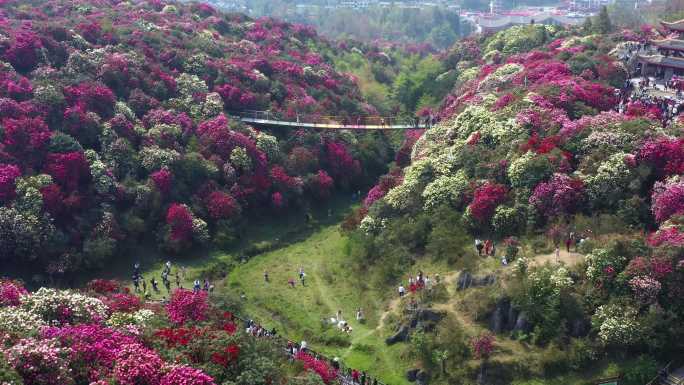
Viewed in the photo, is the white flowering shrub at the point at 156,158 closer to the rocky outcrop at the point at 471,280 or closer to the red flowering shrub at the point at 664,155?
the rocky outcrop at the point at 471,280

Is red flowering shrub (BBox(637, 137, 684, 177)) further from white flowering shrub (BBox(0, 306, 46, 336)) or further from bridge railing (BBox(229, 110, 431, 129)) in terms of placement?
white flowering shrub (BBox(0, 306, 46, 336))

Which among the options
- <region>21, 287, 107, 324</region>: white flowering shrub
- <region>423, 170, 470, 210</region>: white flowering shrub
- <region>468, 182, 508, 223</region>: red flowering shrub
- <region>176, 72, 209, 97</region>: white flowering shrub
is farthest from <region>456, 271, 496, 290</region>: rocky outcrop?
<region>176, 72, 209, 97</region>: white flowering shrub

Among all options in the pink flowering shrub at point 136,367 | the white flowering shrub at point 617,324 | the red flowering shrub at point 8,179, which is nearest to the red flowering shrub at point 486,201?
the white flowering shrub at point 617,324

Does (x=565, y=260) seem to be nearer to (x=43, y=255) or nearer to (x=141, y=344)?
(x=141, y=344)

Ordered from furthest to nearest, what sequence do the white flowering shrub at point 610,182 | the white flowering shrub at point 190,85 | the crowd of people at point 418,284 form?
the white flowering shrub at point 190,85 < the white flowering shrub at point 610,182 < the crowd of people at point 418,284

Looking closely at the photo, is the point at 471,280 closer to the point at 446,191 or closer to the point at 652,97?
the point at 446,191

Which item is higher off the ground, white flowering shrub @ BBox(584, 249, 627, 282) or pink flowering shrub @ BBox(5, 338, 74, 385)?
pink flowering shrub @ BBox(5, 338, 74, 385)
